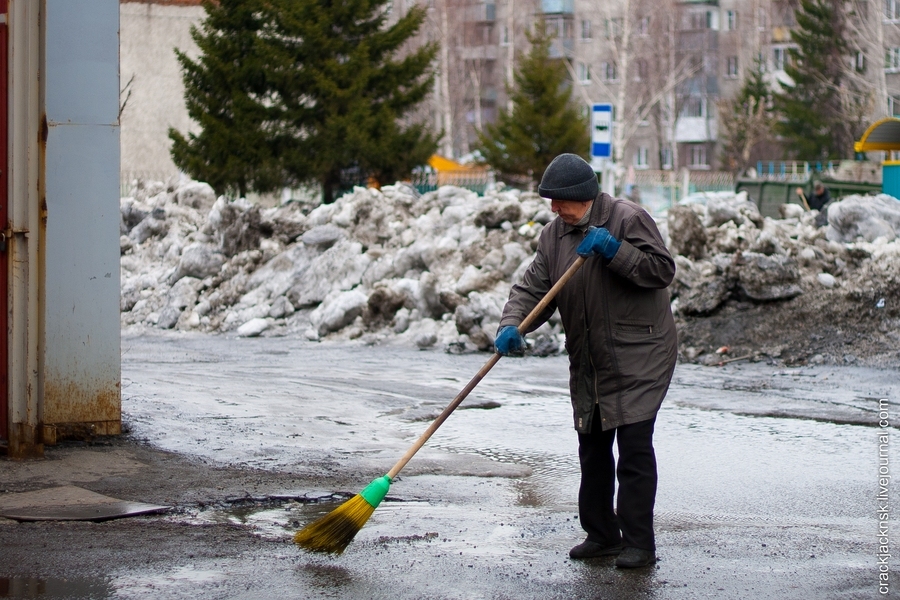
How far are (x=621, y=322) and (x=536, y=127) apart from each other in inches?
1170

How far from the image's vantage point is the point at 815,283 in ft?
44.2

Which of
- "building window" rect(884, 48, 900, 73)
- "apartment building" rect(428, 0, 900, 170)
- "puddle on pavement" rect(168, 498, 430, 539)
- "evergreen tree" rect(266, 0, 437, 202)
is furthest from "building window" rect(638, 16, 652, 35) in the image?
"puddle on pavement" rect(168, 498, 430, 539)

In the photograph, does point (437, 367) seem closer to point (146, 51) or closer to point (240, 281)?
point (240, 281)

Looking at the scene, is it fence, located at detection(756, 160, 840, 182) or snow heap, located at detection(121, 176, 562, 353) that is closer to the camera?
snow heap, located at detection(121, 176, 562, 353)

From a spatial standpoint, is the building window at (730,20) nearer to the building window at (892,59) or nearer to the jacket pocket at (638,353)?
the building window at (892,59)

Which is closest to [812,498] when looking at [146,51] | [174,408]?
[174,408]

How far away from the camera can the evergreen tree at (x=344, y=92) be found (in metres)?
26.3

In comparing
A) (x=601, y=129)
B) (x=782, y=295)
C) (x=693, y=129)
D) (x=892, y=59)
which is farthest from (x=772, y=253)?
(x=693, y=129)

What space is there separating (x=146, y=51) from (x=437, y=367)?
2600 cm

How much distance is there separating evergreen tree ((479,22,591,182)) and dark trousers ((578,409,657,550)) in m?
28.9

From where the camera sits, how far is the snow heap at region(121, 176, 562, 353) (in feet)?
46.8

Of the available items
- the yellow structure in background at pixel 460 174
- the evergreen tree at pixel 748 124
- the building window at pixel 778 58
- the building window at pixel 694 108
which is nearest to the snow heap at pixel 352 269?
the yellow structure in background at pixel 460 174

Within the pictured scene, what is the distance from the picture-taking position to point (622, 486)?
4.48 metres

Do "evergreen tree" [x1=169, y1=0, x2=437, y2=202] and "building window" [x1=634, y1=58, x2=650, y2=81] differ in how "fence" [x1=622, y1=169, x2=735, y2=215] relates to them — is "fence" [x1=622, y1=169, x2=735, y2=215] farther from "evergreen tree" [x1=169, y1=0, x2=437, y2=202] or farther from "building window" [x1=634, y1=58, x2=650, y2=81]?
"building window" [x1=634, y1=58, x2=650, y2=81]
